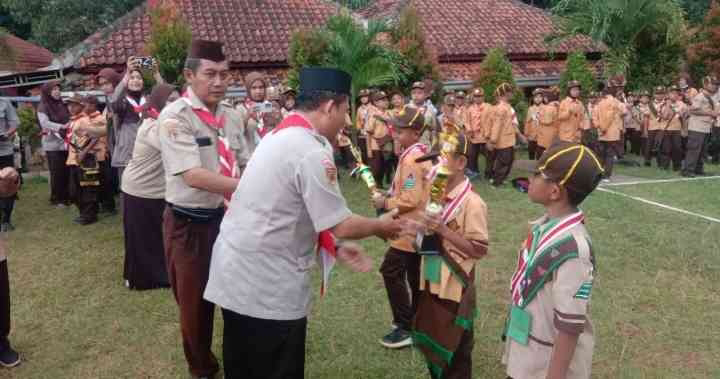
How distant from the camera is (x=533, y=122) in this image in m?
13.8

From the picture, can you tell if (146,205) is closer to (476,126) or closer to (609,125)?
(476,126)

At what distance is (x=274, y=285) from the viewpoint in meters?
2.39

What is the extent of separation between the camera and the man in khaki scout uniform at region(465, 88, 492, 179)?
37.7 feet

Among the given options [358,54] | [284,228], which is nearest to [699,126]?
[358,54]

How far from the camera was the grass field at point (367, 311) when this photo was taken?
12.9 feet

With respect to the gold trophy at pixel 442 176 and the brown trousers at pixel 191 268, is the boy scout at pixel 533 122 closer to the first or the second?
the gold trophy at pixel 442 176

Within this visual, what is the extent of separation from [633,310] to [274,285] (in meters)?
3.66

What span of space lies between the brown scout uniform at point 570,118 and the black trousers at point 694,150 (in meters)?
2.26

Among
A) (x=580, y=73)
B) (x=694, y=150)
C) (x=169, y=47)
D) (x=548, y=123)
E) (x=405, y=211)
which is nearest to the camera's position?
(x=405, y=211)

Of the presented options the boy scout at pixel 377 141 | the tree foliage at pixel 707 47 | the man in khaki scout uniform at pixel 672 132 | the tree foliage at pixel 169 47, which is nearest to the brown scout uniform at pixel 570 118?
the man in khaki scout uniform at pixel 672 132

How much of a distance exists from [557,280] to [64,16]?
23490mm

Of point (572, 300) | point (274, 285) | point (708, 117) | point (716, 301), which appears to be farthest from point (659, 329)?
point (708, 117)

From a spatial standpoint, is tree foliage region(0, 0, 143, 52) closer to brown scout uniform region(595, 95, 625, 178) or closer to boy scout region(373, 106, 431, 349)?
brown scout uniform region(595, 95, 625, 178)

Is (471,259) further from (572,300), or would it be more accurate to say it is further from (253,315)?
(253,315)
